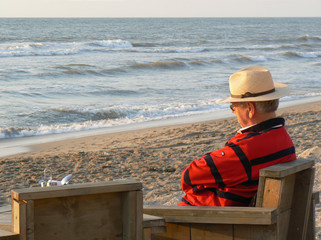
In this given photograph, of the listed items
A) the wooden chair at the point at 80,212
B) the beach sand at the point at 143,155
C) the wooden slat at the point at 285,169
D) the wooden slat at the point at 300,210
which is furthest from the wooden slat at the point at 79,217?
the beach sand at the point at 143,155

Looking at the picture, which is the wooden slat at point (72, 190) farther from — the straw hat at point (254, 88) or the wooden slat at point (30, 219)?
the straw hat at point (254, 88)

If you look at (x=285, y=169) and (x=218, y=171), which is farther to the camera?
(x=218, y=171)

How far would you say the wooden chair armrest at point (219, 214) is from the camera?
2.10m

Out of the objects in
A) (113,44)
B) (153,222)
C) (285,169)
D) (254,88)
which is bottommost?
(153,222)

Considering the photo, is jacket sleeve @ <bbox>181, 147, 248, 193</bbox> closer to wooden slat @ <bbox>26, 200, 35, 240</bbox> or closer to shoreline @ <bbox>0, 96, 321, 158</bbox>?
wooden slat @ <bbox>26, 200, 35, 240</bbox>

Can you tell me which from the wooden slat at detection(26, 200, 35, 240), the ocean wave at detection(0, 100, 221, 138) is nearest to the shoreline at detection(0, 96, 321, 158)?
the ocean wave at detection(0, 100, 221, 138)

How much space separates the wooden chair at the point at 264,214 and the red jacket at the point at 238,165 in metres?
0.13

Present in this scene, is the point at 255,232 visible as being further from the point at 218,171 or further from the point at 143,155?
the point at 143,155

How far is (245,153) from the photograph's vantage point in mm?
2324

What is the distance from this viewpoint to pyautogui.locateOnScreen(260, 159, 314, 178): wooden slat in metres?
2.11

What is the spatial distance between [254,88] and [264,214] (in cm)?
73

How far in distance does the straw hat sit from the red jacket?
140 mm

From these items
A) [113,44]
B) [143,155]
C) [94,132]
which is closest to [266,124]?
[143,155]

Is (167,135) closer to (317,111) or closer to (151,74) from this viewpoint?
(317,111)
